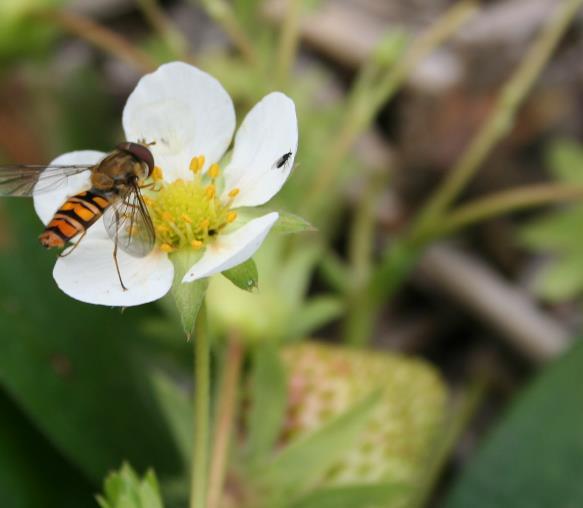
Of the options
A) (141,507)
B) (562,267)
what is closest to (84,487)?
(141,507)

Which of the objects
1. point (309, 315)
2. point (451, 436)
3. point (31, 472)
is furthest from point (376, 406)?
point (31, 472)

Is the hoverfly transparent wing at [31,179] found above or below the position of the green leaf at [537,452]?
above

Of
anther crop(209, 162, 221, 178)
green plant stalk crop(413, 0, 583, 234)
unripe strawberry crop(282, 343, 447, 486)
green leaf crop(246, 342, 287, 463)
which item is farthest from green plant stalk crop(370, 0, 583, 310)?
anther crop(209, 162, 221, 178)

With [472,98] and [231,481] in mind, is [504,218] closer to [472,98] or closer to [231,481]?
[472,98]

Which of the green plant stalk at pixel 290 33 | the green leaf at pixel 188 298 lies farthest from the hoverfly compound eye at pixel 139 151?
the green plant stalk at pixel 290 33

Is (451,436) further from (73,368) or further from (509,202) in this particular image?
(73,368)

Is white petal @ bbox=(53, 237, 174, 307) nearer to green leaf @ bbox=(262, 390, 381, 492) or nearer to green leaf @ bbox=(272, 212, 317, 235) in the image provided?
green leaf @ bbox=(272, 212, 317, 235)

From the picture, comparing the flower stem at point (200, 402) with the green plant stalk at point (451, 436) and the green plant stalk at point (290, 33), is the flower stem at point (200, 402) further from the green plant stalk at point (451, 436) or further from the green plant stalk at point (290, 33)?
the green plant stalk at point (290, 33)
